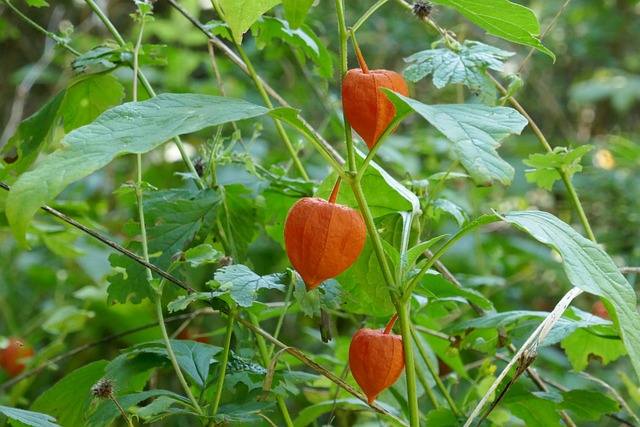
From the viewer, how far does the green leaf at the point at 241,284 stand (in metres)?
0.67

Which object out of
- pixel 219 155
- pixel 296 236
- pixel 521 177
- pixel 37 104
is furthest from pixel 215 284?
pixel 37 104

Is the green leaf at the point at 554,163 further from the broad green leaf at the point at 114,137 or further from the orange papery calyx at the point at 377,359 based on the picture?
the broad green leaf at the point at 114,137

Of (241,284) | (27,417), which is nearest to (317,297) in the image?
(241,284)

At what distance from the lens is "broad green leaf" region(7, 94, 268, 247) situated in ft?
1.57

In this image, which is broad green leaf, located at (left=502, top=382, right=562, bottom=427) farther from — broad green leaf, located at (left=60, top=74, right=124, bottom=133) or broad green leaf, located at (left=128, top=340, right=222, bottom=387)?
broad green leaf, located at (left=60, top=74, right=124, bottom=133)

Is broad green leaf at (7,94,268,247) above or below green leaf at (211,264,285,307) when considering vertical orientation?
above

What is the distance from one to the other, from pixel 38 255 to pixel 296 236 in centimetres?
→ 178

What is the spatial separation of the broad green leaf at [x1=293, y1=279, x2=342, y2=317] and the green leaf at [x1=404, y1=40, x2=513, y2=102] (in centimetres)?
25

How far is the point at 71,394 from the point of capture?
0.89m

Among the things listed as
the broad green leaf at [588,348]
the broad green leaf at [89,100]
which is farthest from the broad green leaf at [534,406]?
the broad green leaf at [89,100]

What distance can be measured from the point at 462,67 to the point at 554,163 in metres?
0.17

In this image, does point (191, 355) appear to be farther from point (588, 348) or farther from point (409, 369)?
point (588, 348)

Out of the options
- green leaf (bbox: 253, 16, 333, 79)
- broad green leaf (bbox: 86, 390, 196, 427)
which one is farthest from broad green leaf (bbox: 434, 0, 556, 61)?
broad green leaf (bbox: 86, 390, 196, 427)

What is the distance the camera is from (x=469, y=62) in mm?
843
